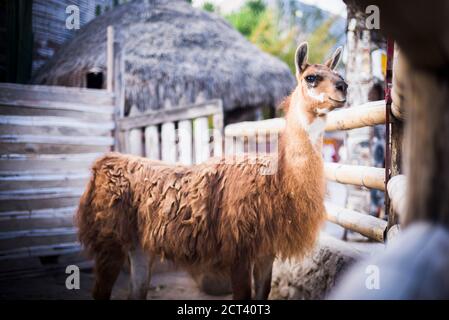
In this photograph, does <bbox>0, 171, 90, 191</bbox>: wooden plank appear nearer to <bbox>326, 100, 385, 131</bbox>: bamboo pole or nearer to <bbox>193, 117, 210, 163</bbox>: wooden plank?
<bbox>193, 117, 210, 163</bbox>: wooden plank

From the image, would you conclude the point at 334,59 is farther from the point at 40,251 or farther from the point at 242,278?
the point at 40,251

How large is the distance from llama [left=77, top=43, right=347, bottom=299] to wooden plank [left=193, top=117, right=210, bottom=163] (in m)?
1.03

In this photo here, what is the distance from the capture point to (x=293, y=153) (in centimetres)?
252

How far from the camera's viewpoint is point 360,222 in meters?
2.67

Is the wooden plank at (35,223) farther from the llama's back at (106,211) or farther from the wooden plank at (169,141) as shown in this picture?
the llama's back at (106,211)

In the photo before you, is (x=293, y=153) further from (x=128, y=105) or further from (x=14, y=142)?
(x=128, y=105)

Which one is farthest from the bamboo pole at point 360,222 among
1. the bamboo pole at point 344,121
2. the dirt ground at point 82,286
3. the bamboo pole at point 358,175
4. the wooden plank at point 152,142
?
the wooden plank at point 152,142

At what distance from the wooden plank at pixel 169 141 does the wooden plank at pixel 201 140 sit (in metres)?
0.27

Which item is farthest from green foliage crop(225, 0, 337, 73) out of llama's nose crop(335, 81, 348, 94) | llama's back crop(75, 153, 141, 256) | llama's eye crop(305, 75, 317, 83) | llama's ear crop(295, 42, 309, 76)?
llama's back crop(75, 153, 141, 256)

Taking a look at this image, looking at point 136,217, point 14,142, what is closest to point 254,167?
point 136,217

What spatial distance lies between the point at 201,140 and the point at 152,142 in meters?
0.64

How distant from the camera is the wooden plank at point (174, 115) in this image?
422cm

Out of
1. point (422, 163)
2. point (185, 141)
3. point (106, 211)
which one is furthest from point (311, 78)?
point (185, 141)

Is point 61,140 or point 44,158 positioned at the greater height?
point 61,140
